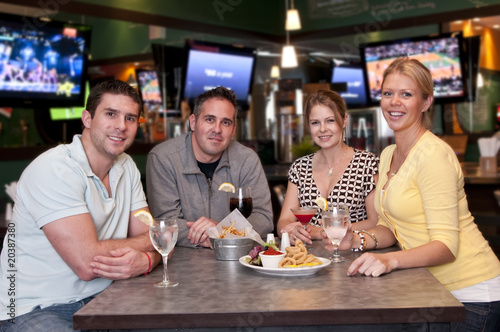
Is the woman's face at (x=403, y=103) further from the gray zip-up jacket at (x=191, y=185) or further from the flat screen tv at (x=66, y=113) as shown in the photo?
the flat screen tv at (x=66, y=113)

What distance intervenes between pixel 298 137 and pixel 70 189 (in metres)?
4.77

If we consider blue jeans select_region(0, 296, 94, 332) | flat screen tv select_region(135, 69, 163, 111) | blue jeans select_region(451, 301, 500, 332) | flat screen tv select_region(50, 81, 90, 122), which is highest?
flat screen tv select_region(135, 69, 163, 111)

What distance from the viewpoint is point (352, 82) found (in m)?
8.02

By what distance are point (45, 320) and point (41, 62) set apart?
354cm

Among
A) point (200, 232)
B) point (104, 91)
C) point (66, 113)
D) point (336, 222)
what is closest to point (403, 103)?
point (336, 222)

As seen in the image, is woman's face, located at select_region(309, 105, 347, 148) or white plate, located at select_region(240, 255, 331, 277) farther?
woman's face, located at select_region(309, 105, 347, 148)

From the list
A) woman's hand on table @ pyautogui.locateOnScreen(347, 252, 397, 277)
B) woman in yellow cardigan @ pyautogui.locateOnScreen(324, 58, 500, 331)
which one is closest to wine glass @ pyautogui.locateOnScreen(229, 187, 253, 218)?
woman in yellow cardigan @ pyautogui.locateOnScreen(324, 58, 500, 331)

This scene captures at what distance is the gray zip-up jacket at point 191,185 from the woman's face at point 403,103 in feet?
2.90

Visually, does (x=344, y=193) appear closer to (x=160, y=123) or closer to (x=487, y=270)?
(x=487, y=270)

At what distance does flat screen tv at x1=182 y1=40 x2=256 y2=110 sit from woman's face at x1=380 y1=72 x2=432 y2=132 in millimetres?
4440

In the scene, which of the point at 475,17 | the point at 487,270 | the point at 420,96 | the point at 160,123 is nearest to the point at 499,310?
the point at 487,270

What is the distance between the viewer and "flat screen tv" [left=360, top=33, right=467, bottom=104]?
268 inches

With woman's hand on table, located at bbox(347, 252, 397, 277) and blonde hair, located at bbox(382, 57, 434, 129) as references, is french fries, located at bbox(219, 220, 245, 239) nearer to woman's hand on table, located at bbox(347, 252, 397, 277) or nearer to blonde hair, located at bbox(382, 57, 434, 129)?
woman's hand on table, located at bbox(347, 252, 397, 277)

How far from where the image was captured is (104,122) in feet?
7.43
